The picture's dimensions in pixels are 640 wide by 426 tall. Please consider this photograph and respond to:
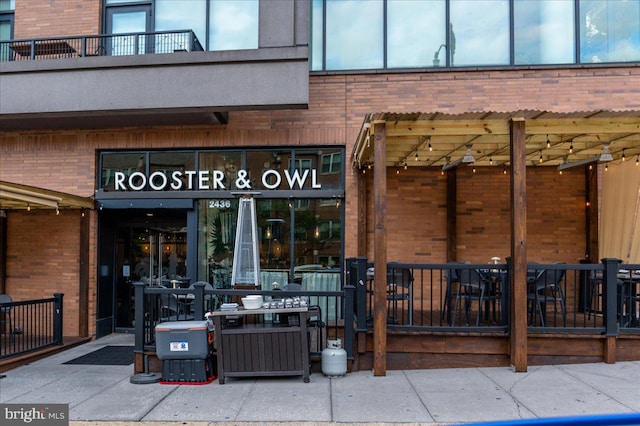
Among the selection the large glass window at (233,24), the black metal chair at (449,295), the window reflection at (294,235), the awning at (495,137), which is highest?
the large glass window at (233,24)

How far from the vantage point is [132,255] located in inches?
424

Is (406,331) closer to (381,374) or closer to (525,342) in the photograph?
(381,374)

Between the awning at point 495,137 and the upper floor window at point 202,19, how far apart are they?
3.53 m

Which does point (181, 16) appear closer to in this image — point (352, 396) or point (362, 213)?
point (362, 213)

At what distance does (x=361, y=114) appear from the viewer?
9.84 meters

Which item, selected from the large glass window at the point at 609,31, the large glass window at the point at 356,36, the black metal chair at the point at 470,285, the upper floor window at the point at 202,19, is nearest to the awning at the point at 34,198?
the upper floor window at the point at 202,19

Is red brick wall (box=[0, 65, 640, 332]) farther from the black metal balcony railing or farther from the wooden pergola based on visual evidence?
the wooden pergola

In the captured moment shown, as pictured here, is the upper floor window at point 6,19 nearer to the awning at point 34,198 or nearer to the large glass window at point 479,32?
the awning at point 34,198

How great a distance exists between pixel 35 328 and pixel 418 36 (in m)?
9.03

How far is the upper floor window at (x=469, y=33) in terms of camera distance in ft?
31.8

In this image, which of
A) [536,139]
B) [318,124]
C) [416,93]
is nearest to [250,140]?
[318,124]

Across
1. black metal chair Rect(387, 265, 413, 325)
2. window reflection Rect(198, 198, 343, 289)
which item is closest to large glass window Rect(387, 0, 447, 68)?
window reflection Rect(198, 198, 343, 289)

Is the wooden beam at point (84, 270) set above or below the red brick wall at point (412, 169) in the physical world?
below

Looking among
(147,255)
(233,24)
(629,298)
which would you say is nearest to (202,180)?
(147,255)
